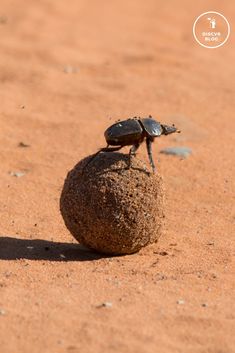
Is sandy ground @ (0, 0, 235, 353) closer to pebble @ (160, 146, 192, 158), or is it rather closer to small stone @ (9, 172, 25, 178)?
small stone @ (9, 172, 25, 178)

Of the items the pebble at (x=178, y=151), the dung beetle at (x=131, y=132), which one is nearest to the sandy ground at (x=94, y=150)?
the pebble at (x=178, y=151)

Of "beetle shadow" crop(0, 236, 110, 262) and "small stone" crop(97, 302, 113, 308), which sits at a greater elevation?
"small stone" crop(97, 302, 113, 308)

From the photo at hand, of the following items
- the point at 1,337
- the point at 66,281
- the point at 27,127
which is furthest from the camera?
the point at 27,127

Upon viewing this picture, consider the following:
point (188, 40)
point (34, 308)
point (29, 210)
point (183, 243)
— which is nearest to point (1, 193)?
point (29, 210)

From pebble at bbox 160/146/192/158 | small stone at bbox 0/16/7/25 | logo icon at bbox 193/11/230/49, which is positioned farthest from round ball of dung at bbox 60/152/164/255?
small stone at bbox 0/16/7/25

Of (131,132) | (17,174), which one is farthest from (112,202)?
(17,174)

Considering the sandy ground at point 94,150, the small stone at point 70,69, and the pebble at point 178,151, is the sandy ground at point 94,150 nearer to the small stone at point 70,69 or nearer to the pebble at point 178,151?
the small stone at point 70,69

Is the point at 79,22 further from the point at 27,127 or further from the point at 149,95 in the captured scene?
the point at 27,127
